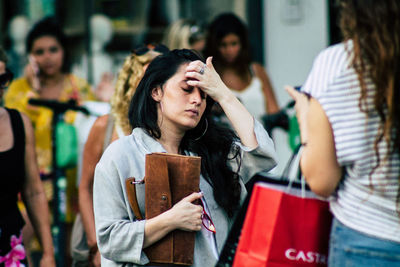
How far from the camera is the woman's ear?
10.4 ft

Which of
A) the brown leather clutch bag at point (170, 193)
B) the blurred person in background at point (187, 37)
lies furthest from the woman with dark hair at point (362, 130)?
the blurred person in background at point (187, 37)

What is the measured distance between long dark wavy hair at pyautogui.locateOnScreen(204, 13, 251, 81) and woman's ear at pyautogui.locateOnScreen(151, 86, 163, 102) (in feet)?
9.76

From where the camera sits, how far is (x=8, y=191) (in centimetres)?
354

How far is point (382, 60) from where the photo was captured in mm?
2275

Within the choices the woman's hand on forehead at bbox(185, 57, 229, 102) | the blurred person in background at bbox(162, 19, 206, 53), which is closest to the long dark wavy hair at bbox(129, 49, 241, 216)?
the woman's hand on forehead at bbox(185, 57, 229, 102)

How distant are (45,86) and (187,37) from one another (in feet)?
4.45

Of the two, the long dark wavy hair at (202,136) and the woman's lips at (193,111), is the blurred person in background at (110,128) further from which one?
the woman's lips at (193,111)

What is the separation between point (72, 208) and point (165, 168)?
9.98 ft

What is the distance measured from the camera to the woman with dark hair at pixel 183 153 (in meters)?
2.83

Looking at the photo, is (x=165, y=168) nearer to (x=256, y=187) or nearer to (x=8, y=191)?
(x=256, y=187)

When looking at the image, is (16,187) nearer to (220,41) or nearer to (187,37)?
(187,37)

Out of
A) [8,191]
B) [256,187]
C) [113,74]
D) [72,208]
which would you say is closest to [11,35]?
[113,74]

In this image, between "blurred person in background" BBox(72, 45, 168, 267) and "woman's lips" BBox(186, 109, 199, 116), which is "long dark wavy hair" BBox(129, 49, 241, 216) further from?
"blurred person in background" BBox(72, 45, 168, 267)

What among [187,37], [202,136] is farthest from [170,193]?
[187,37]
